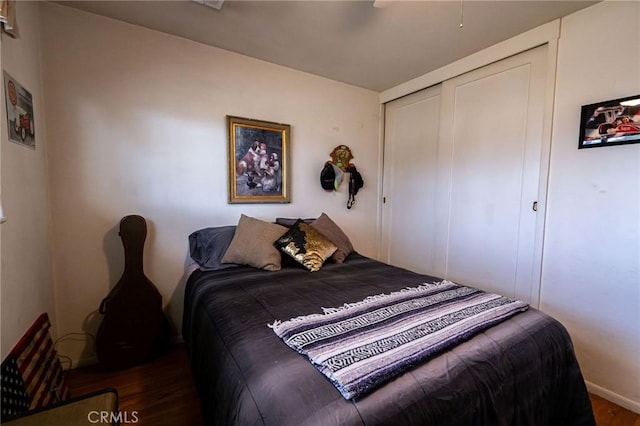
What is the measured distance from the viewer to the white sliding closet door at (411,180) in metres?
2.88

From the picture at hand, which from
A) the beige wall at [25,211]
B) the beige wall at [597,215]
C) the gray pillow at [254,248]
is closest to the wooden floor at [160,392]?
the beige wall at [597,215]

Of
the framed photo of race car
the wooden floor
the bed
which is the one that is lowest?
the wooden floor

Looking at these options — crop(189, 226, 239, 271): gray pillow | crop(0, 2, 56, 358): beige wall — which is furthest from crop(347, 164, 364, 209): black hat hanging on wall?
crop(0, 2, 56, 358): beige wall

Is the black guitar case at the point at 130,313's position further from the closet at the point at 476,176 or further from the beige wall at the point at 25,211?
the closet at the point at 476,176

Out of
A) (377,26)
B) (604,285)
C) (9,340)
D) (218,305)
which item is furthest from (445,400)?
(377,26)

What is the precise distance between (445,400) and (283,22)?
236cm

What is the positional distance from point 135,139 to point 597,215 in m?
3.26

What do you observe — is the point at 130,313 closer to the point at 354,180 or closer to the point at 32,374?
the point at 32,374

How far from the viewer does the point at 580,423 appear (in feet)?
4.17

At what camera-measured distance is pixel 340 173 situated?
3023 mm

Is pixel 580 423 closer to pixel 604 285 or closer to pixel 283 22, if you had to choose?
pixel 604 285

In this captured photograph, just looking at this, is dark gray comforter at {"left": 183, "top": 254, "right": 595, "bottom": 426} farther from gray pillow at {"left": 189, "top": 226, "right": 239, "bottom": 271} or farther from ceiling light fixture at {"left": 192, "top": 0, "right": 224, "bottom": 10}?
ceiling light fixture at {"left": 192, "top": 0, "right": 224, "bottom": 10}

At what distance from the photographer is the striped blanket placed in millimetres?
873

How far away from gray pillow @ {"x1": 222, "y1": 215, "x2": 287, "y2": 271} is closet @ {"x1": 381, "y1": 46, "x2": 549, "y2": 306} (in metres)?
1.65
